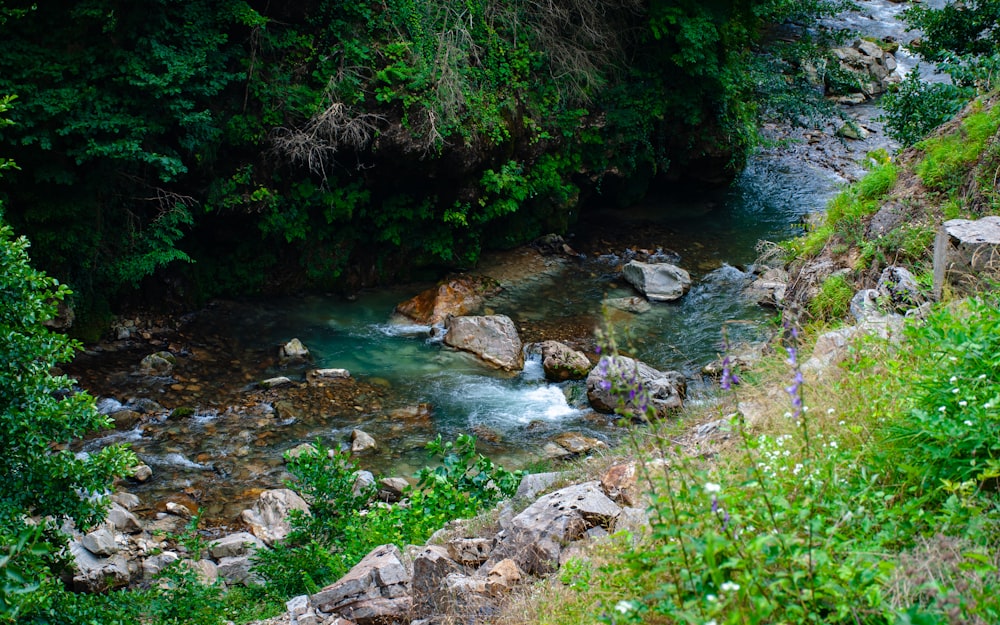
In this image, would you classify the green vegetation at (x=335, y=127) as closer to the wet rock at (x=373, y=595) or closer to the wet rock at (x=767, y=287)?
the wet rock at (x=767, y=287)

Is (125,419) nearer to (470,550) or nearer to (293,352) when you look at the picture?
(293,352)

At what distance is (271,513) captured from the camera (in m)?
6.91

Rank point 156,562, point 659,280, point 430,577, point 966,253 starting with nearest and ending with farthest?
point 430,577 < point 966,253 < point 156,562 < point 659,280

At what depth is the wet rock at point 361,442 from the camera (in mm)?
8141

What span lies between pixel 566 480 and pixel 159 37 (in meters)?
7.16

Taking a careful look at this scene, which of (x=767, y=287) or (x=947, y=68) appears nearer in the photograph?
(x=947, y=68)

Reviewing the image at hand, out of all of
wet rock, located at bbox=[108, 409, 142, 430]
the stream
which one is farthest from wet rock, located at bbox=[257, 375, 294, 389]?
wet rock, located at bbox=[108, 409, 142, 430]

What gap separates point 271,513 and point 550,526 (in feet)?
12.1

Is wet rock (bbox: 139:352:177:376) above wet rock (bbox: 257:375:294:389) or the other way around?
above

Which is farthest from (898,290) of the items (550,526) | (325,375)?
(325,375)

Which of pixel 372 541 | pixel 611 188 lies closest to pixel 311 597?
pixel 372 541

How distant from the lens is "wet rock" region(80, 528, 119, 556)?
5.79m

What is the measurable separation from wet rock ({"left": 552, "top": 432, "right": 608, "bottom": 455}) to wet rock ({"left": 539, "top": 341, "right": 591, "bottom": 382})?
49.9 inches

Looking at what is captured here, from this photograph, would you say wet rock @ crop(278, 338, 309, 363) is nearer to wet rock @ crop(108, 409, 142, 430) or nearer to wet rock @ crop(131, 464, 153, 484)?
wet rock @ crop(108, 409, 142, 430)
